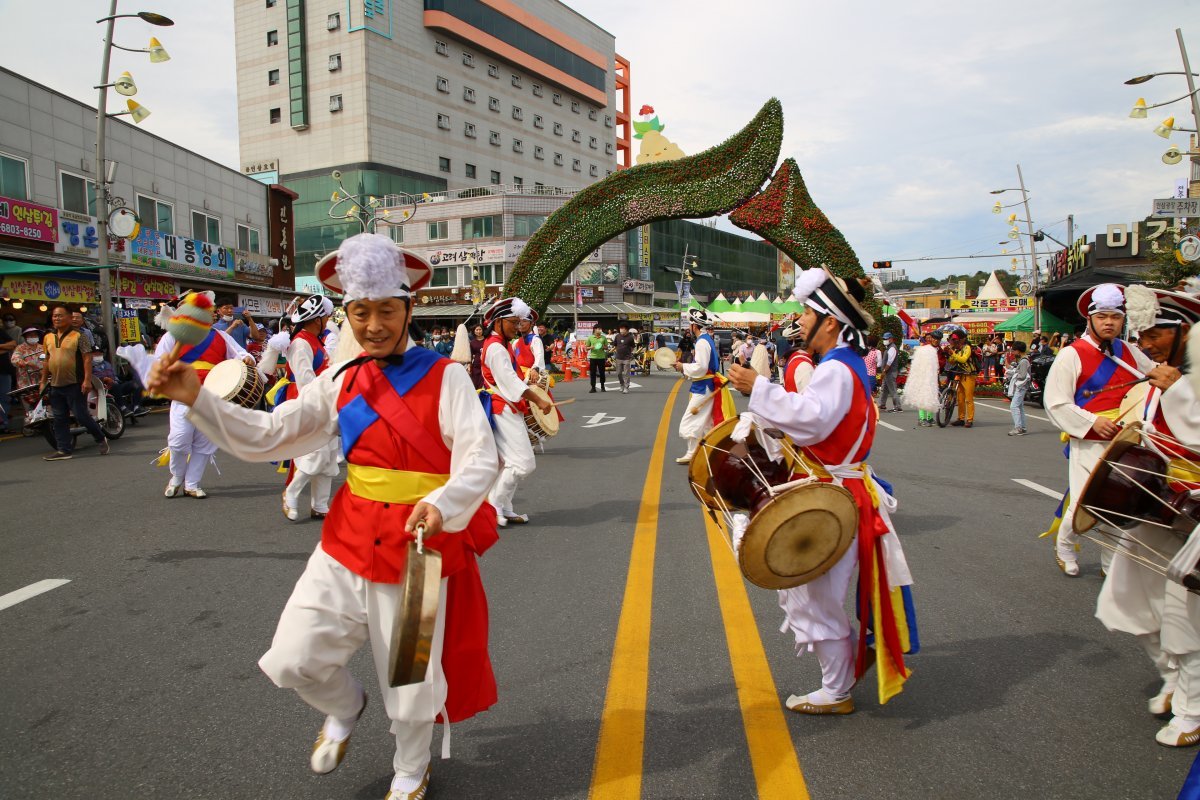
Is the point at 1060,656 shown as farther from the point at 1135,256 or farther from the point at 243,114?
the point at 243,114

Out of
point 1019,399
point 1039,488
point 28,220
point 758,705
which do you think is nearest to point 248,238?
point 28,220

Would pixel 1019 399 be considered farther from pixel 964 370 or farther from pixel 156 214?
pixel 156 214

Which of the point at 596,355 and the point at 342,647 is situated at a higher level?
the point at 596,355

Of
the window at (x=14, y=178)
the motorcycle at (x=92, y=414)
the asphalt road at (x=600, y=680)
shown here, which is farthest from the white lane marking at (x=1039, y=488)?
the window at (x=14, y=178)

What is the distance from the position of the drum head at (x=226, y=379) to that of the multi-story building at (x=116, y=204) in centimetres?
1256

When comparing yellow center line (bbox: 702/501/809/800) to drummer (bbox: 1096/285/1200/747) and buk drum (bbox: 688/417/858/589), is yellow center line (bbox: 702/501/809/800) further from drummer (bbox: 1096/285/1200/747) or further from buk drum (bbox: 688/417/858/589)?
drummer (bbox: 1096/285/1200/747)

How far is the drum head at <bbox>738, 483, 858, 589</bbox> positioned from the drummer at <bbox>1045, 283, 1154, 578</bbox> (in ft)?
8.23

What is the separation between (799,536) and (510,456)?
4.13 metres

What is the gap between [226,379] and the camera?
460 cm

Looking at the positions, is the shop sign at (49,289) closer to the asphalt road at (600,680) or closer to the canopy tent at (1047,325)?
the asphalt road at (600,680)

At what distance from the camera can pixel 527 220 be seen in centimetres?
5409

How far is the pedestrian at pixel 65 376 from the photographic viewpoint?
10.1 meters

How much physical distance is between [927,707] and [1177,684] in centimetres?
98

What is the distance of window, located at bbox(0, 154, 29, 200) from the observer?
18547 mm
